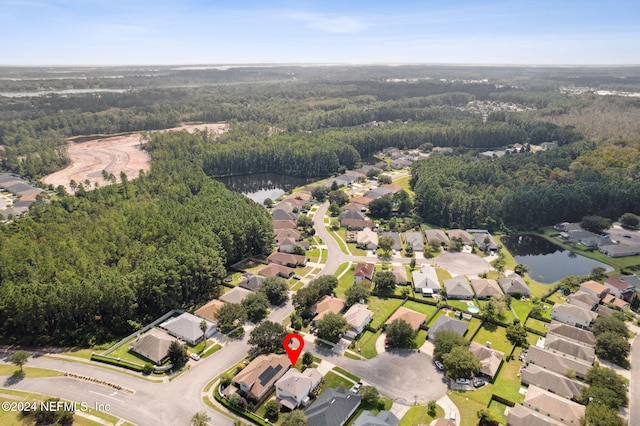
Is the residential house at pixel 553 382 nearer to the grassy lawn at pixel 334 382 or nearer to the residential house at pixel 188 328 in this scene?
the grassy lawn at pixel 334 382

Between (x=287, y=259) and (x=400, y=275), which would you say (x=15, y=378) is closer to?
(x=287, y=259)

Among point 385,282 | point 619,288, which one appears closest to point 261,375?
point 385,282

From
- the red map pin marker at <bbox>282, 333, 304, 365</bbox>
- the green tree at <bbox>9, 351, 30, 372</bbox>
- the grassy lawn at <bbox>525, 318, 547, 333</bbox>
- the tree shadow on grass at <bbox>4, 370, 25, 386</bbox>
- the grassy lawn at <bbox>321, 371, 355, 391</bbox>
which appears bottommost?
the grassy lawn at <bbox>525, 318, 547, 333</bbox>

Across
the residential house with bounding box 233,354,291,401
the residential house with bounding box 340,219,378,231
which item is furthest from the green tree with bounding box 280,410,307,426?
the residential house with bounding box 340,219,378,231

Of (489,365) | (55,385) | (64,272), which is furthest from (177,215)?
(489,365)

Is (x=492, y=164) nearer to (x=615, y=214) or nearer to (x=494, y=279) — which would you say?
(x=615, y=214)

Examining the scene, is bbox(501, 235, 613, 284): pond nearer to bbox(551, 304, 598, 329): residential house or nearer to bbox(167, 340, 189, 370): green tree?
bbox(551, 304, 598, 329): residential house
